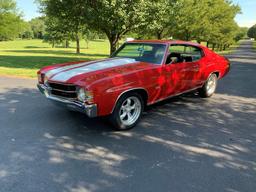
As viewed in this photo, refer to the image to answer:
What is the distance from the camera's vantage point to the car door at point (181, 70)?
519cm

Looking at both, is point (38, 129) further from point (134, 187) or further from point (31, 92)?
point (31, 92)

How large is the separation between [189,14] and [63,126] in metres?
22.0

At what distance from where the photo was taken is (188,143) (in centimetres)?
399

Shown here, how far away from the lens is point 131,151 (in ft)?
12.1

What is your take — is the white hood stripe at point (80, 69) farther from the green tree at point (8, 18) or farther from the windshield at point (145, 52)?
the green tree at point (8, 18)

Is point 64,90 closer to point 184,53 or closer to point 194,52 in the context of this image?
point 184,53

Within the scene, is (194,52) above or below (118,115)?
above

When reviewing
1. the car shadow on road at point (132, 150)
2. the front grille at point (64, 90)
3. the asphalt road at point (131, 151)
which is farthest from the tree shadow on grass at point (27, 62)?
the front grille at point (64, 90)

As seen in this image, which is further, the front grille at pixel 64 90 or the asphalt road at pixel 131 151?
the front grille at pixel 64 90

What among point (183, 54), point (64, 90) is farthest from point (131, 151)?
point (183, 54)

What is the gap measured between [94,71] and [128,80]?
0.64 meters

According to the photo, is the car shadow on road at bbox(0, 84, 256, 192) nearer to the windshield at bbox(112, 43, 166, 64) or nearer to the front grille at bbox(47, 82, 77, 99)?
the front grille at bbox(47, 82, 77, 99)

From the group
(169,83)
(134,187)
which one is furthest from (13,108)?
(134,187)

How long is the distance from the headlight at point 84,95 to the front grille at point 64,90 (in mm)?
134
